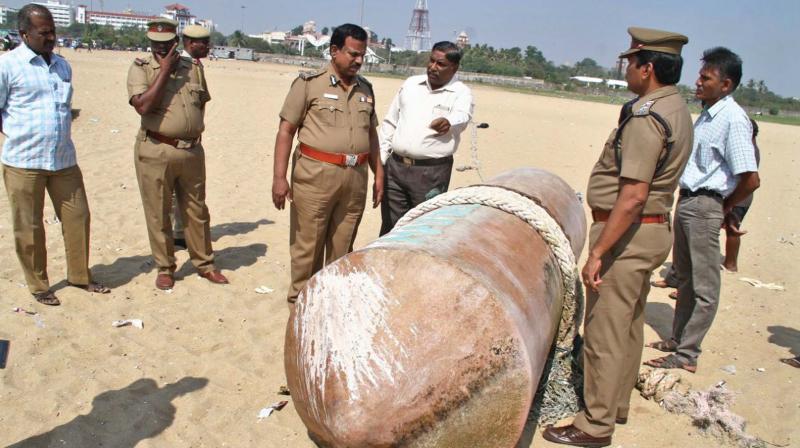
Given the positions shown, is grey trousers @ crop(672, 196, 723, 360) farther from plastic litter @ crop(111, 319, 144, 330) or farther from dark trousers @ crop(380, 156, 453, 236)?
plastic litter @ crop(111, 319, 144, 330)

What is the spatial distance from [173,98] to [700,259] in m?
4.00

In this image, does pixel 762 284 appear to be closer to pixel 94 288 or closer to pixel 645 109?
pixel 645 109

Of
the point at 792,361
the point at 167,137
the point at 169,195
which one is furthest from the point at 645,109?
the point at 169,195

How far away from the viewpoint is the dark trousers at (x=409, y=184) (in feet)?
14.8

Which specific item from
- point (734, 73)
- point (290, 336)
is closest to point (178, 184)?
point (290, 336)

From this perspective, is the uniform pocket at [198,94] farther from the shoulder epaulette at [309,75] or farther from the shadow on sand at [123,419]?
the shadow on sand at [123,419]

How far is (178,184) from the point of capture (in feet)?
15.9

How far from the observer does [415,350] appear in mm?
2248

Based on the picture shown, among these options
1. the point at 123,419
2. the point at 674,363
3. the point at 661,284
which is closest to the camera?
the point at 123,419

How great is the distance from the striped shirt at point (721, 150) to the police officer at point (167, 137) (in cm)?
367

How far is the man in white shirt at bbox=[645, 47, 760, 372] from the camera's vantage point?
3949mm

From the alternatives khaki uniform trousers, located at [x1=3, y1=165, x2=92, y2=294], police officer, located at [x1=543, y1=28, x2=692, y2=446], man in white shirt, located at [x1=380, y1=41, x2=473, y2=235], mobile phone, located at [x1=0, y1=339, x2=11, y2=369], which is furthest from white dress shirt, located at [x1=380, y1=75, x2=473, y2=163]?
mobile phone, located at [x1=0, y1=339, x2=11, y2=369]

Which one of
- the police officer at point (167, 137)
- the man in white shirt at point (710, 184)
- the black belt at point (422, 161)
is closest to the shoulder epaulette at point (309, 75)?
the black belt at point (422, 161)

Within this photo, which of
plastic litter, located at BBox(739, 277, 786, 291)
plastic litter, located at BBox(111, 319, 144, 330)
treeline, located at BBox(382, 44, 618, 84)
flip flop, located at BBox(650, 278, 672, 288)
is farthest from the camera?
treeline, located at BBox(382, 44, 618, 84)
